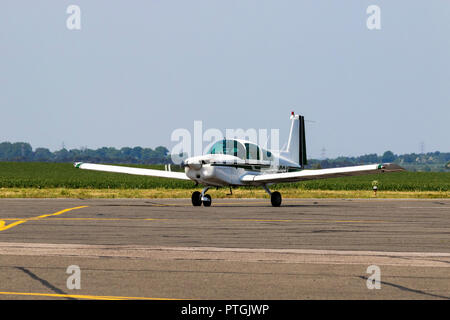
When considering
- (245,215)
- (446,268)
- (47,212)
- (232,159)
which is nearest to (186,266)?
(446,268)

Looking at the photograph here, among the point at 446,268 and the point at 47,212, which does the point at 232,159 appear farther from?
the point at 446,268

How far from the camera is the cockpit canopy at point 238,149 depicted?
28172 mm

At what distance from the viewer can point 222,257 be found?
11.7 m

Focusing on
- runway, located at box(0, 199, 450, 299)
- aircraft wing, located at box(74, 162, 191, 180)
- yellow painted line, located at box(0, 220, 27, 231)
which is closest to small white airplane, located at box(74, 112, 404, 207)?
aircraft wing, located at box(74, 162, 191, 180)

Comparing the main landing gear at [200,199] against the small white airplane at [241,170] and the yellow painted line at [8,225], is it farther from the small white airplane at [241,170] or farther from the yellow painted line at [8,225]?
the yellow painted line at [8,225]

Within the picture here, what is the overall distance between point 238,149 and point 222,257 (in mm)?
17094

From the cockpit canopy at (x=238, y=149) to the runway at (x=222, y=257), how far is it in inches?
310

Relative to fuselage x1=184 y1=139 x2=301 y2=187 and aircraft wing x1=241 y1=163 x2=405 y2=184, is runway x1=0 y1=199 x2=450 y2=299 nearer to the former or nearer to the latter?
fuselage x1=184 y1=139 x2=301 y2=187

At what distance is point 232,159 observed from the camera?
28312 mm

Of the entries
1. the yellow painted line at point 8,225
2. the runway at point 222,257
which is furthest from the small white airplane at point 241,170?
the yellow painted line at point 8,225

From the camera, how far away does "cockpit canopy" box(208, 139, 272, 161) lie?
1109 inches

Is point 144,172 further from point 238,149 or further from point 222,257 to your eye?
point 222,257
